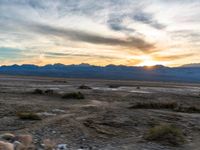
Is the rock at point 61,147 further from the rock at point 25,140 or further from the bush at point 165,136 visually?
the bush at point 165,136

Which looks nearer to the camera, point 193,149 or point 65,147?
point 65,147

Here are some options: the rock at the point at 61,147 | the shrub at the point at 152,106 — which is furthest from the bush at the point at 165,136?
the shrub at the point at 152,106

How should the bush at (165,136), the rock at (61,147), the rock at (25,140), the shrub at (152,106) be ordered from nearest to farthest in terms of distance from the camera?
1. the rock at (25,140)
2. the rock at (61,147)
3. the bush at (165,136)
4. the shrub at (152,106)

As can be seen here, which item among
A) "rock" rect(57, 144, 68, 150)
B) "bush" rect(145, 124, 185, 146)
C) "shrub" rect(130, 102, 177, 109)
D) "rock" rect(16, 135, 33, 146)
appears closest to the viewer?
"rock" rect(16, 135, 33, 146)

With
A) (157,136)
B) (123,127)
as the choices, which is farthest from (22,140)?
(123,127)

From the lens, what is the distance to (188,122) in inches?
897

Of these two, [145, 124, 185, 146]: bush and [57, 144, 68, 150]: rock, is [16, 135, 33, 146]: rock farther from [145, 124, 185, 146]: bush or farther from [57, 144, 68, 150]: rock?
[145, 124, 185, 146]: bush

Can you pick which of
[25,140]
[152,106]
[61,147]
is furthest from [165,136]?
[152,106]

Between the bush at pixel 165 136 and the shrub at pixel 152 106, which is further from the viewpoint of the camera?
the shrub at pixel 152 106

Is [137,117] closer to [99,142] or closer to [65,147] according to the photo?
[99,142]

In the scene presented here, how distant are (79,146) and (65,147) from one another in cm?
79

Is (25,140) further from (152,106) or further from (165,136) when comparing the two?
(152,106)

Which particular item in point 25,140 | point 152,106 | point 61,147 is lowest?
point 61,147

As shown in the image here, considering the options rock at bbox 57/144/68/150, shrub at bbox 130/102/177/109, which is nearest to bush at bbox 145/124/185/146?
rock at bbox 57/144/68/150
